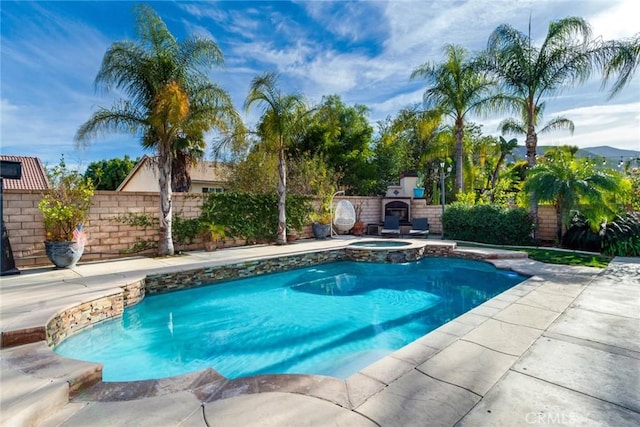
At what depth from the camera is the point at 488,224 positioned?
38.3ft

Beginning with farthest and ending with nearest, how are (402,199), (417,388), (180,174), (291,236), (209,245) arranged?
(402,199) < (180,174) < (291,236) < (209,245) < (417,388)

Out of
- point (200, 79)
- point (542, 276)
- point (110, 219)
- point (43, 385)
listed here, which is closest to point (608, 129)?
point (542, 276)

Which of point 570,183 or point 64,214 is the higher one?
point 570,183

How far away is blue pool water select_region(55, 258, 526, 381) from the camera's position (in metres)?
4.15

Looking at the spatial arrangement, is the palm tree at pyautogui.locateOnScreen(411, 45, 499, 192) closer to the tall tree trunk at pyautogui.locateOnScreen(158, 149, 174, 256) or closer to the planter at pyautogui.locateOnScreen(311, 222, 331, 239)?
the planter at pyautogui.locateOnScreen(311, 222, 331, 239)

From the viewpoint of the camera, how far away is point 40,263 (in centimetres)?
777

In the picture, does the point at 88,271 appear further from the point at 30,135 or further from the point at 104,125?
the point at 30,135

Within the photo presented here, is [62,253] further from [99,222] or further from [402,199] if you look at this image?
[402,199]

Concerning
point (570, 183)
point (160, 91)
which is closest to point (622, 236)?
point (570, 183)

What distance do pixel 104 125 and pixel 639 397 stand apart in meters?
11.2

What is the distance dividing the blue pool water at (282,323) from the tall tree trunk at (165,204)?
283cm

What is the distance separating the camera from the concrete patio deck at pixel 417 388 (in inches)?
88.4

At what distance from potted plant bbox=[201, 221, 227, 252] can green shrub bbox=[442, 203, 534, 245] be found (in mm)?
8992

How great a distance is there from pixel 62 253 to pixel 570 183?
1383 centimetres
